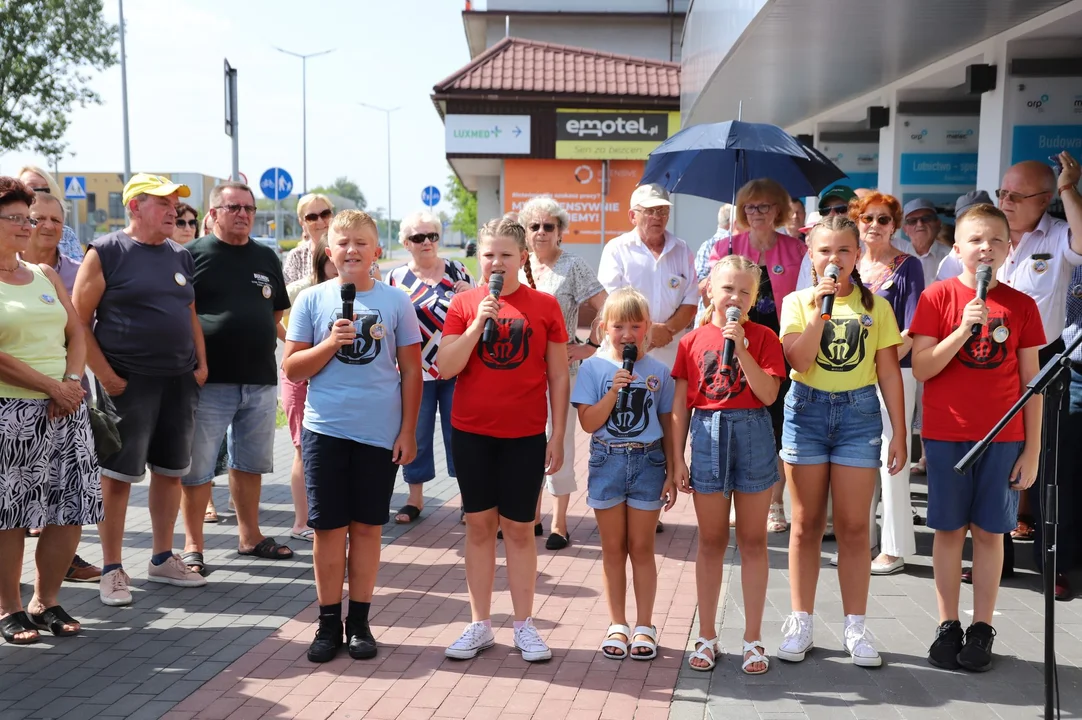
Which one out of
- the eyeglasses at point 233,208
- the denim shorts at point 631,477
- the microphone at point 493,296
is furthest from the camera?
the eyeglasses at point 233,208

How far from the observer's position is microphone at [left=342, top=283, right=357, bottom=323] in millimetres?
4426

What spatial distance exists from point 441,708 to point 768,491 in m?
1.64

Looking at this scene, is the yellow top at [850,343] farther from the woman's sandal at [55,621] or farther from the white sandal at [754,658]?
the woman's sandal at [55,621]

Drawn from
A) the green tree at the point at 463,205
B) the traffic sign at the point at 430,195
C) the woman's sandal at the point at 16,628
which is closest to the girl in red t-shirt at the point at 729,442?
the woman's sandal at the point at 16,628

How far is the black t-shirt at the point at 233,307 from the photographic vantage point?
6027 millimetres

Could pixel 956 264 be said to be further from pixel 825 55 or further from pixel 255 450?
pixel 255 450

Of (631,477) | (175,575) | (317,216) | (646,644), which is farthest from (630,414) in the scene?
(317,216)

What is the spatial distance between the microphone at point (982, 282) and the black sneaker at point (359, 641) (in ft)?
9.68

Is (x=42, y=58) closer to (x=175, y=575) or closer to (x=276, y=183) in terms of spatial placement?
(x=276, y=183)

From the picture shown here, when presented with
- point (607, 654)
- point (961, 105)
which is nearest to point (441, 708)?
point (607, 654)

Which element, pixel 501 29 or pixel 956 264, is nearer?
pixel 956 264

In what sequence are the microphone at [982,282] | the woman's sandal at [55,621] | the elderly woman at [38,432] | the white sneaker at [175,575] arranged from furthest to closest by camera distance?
the white sneaker at [175,575], the woman's sandal at [55,621], the elderly woman at [38,432], the microphone at [982,282]

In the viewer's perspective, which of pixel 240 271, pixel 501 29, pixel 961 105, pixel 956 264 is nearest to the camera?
pixel 956 264

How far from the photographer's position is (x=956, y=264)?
5.61m
